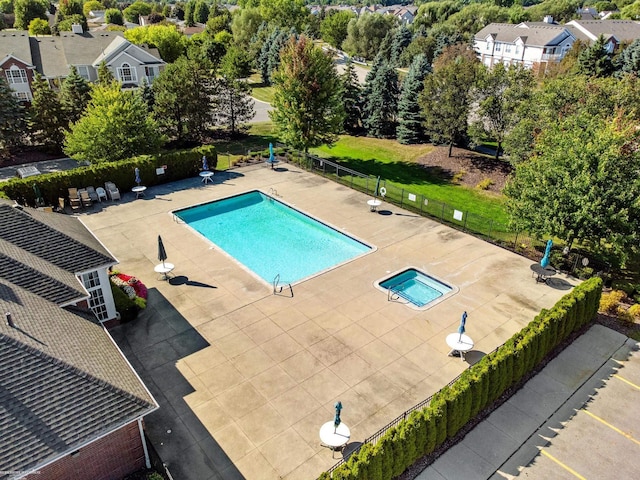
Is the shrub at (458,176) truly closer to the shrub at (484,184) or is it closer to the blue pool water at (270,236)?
the shrub at (484,184)

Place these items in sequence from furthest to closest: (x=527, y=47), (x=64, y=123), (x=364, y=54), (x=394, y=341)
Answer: (x=364, y=54), (x=527, y=47), (x=64, y=123), (x=394, y=341)

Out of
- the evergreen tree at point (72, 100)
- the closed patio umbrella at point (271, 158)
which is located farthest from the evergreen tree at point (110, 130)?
the closed patio umbrella at point (271, 158)

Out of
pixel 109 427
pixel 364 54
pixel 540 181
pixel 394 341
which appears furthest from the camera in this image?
pixel 364 54

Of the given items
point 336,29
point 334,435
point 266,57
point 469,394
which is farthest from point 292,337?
point 336,29

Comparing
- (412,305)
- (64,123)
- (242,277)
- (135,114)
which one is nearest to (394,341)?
(412,305)

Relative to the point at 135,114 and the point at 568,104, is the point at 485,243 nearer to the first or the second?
the point at 568,104

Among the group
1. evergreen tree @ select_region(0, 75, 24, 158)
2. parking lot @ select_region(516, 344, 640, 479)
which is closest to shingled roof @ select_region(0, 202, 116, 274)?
parking lot @ select_region(516, 344, 640, 479)

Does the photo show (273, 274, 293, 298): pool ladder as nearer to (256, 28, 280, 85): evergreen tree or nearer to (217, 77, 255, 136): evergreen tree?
(217, 77, 255, 136): evergreen tree
